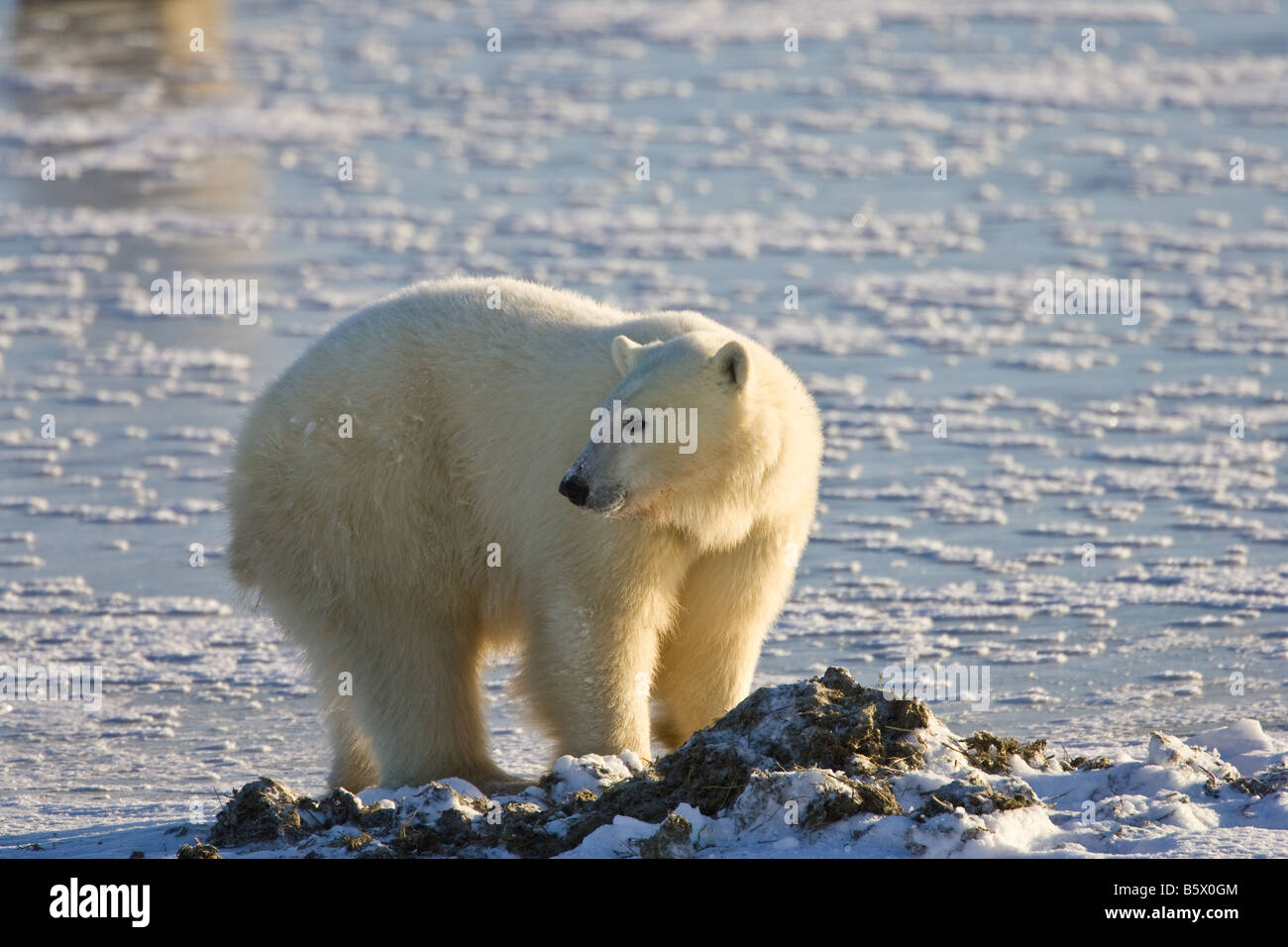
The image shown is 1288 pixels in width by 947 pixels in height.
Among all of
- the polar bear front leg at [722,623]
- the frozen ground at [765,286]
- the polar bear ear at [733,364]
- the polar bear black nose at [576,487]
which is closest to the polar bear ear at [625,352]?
the polar bear ear at [733,364]

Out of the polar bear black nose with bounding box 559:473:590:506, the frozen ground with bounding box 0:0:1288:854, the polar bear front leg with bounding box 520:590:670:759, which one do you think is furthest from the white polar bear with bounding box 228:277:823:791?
the frozen ground with bounding box 0:0:1288:854

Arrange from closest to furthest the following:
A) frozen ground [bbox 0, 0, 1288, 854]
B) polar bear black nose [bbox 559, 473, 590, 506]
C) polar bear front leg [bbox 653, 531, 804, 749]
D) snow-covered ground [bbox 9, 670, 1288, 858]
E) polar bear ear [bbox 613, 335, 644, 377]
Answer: snow-covered ground [bbox 9, 670, 1288, 858] < polar bear black nose [bbox 559, 473, 590, 506] < polar bear ear [bbox 613, 335, 644, 377] < polar bear front leg [bbox 653, 531, 804, 749] < frozen ground [bbox 0, 0, 1288, 854]

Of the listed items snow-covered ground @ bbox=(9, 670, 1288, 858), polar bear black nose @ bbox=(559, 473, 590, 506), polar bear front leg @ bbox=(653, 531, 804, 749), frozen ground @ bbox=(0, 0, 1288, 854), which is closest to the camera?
snow-covered ground @ bbox=(9, 670, 1288, 858)

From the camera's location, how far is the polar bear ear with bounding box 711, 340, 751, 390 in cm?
455

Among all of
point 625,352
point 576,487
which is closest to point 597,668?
point 576,487

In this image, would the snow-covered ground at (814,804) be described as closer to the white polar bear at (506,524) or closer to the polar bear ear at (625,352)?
the white polar bear at (506,524)

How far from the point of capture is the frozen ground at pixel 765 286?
238 inches

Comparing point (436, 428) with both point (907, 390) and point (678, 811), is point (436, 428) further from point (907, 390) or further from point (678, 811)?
point (907, 390)

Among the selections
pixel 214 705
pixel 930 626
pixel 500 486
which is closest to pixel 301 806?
pixel 500 486

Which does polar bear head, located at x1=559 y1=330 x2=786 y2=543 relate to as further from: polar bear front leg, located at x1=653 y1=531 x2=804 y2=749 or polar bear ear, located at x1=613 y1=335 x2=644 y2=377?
polar bear front leg, located at x1=653 y1=531 x2=804 y2=749

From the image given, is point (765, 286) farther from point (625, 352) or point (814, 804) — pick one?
point (814, 804)

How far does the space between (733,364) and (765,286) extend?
5851mm

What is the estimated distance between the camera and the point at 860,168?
1303cm

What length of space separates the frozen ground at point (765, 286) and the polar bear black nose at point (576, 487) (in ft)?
4.33
